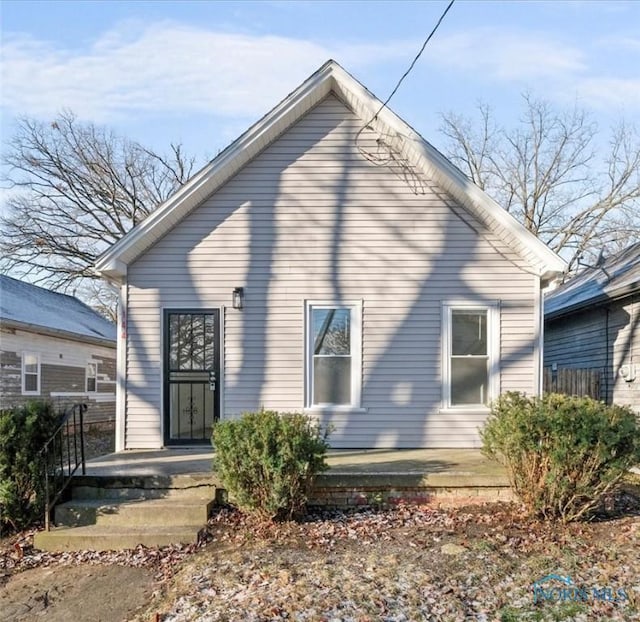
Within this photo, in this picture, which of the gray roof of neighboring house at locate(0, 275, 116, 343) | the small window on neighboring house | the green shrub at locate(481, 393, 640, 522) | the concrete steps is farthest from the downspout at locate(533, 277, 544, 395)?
the small window on neighboring house

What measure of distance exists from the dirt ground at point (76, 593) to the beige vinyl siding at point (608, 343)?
840 centimetres

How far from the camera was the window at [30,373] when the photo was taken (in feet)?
48.0

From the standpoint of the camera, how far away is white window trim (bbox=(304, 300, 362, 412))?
8.72 m

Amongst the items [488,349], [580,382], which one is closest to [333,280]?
[488,349]

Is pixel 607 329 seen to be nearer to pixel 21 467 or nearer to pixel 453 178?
pixel 453 178

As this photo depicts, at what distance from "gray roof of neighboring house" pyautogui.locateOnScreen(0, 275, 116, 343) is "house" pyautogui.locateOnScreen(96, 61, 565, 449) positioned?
679 centimetres

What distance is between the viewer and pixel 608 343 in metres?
10.9

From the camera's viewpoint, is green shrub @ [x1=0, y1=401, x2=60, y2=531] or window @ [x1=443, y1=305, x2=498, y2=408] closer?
green shrub @ [x1=0, y1=401, x2=60, y2=531]

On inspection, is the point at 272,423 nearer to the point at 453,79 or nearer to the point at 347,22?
the point at 347,22

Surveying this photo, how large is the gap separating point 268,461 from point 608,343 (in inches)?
311

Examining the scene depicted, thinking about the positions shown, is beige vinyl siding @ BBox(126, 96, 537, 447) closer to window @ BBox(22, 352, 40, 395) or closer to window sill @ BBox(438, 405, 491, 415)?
window sill @ BBox(438, 405, 491, 415)

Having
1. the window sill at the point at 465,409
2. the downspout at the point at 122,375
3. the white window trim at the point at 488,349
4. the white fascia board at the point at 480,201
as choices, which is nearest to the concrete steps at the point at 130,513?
the downspout at the point at 122,375

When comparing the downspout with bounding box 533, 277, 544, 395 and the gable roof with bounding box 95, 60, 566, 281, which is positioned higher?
the gable roof with bounding box 95, 60, 566, 281

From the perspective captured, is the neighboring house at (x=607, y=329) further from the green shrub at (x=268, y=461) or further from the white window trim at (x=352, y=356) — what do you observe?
the green shrub at (x=268, y=461)
